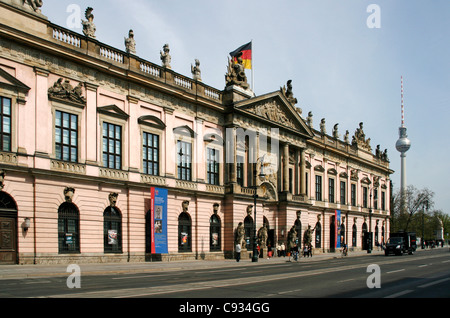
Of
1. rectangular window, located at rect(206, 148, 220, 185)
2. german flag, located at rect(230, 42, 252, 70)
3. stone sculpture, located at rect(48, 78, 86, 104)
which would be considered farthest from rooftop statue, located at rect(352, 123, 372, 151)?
stone sculpture, located at rect(48, 78, 86, 104)

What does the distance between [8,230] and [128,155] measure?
1118 cm

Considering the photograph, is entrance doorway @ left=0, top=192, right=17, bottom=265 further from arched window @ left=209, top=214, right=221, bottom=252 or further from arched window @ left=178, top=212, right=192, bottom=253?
arched window @ left=209, top=214, right=221, bottom=252

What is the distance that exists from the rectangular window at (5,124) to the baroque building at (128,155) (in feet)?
0.23

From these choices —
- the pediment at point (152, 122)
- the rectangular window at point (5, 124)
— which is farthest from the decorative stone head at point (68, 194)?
the pediment at point (152, 122)

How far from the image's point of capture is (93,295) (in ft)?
47.1

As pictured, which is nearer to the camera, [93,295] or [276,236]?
[93,295]

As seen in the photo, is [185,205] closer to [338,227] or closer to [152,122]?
[152,122]

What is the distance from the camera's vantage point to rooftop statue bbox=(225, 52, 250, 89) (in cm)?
4931

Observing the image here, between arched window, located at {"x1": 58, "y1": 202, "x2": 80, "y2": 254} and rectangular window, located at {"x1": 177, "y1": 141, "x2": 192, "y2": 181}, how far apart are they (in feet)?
38.4

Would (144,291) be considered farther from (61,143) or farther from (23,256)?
(61,143)

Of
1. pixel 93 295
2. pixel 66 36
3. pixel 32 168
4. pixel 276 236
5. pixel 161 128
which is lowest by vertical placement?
pixel 276 236
